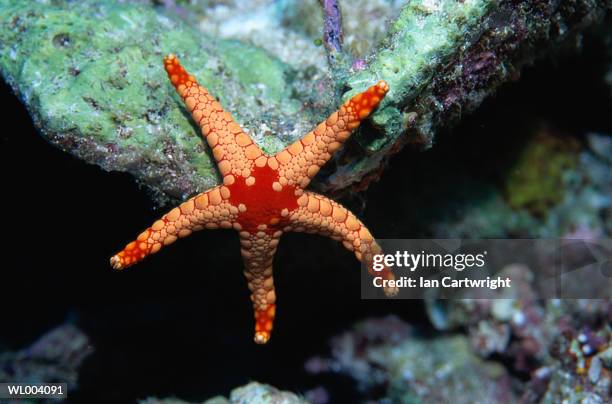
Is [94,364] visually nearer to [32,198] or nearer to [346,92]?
[32,198]

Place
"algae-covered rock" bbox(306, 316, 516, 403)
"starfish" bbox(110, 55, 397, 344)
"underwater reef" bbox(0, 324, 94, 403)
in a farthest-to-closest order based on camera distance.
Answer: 1. "underwater reef" bbox(0, 324, 94, 403)
2. "algae-covered rock" bbox(306, 316, 516, 403)
3. "starfish" bbox(110, 55, 397, 344)

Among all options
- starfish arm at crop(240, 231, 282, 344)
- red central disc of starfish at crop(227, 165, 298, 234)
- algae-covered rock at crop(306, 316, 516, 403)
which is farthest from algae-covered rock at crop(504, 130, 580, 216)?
red central disc of starfish at crop(227, 165, 298, 234)

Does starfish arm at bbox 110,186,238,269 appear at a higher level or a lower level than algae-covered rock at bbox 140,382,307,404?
higher

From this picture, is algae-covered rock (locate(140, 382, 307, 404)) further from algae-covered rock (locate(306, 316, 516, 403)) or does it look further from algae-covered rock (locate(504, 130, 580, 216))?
algae-covered rock (locate(504, 130, 580, 216))

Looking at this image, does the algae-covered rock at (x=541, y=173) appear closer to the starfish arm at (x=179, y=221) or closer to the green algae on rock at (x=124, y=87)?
the green algae on rock at (x=124, y=87)

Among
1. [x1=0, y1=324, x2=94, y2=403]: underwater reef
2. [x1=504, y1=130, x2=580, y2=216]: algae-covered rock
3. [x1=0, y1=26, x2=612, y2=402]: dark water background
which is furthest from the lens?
[x1=504, y1=130, x2=580, y2=216]: algae-covered rock
